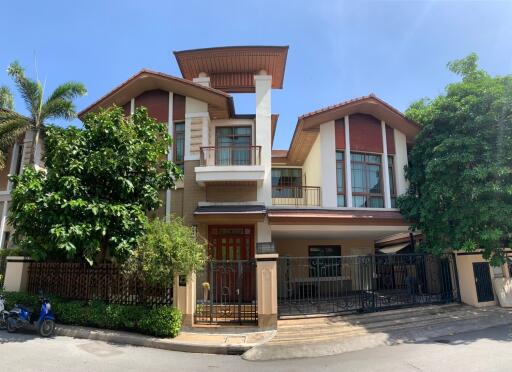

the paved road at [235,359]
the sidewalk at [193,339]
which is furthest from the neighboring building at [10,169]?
the paved road at [235,359]

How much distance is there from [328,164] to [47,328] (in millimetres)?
10635

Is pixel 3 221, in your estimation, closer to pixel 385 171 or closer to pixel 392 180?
pixel 385 171

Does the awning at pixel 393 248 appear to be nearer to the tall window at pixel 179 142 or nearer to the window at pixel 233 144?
the window at pixel 233 144

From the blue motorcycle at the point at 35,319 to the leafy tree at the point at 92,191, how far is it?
4.45 ft

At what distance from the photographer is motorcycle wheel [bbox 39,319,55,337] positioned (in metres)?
9.00

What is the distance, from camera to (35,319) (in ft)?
30.3

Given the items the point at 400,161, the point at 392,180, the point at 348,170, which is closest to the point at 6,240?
the point at 348,170

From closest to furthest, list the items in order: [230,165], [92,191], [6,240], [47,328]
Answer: [47,328], [92,191], [230,165], [6,240]

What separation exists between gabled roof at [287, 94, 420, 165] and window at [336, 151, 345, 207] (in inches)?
56.8

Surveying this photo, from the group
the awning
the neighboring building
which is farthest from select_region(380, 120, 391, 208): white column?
the neighboring building

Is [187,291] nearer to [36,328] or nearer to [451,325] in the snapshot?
[36,328]

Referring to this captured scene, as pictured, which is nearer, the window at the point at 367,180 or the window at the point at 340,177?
the window at the point at 340,177

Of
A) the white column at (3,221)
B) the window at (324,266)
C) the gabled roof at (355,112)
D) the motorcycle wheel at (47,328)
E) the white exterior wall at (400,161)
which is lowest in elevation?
the motorcycle wheel at (47,328)

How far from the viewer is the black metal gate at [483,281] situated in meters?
11.9
